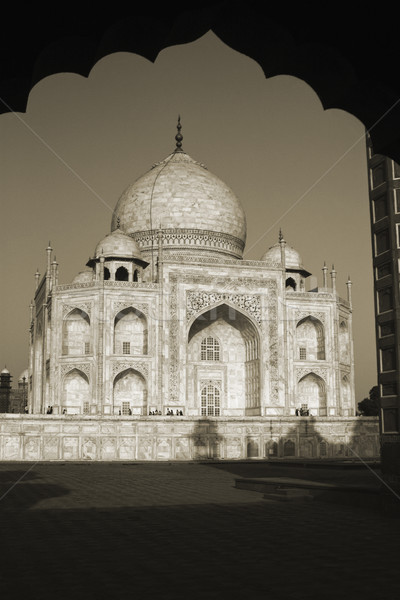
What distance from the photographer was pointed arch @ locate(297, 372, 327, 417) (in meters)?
34.2

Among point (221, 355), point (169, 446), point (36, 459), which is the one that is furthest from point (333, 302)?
point (36, 459)

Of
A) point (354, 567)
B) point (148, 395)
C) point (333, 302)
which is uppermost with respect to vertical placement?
point (333, 302)

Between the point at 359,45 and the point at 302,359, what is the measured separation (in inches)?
1193

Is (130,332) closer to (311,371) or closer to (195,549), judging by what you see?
(311,371)

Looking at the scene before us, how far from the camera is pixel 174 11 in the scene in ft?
13.2

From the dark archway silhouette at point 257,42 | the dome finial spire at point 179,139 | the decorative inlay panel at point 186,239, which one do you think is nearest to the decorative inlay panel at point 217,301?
the decorative inlay panel at point 186,239

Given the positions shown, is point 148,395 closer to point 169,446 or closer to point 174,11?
point 169,446

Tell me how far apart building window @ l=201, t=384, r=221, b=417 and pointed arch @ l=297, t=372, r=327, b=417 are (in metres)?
3.66

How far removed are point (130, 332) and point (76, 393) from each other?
343 cm

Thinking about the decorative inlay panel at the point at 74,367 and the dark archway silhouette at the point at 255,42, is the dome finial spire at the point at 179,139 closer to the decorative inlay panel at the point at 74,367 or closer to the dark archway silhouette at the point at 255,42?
the decorative inlay panel at the point at 74,367

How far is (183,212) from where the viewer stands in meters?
38.3

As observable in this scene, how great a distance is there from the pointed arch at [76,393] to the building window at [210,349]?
561 centimetres

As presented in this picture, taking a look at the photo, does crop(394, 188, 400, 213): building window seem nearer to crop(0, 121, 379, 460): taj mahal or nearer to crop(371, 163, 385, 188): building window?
crop(371, 163, 385, 188): building window

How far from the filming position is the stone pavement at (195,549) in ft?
13.7
